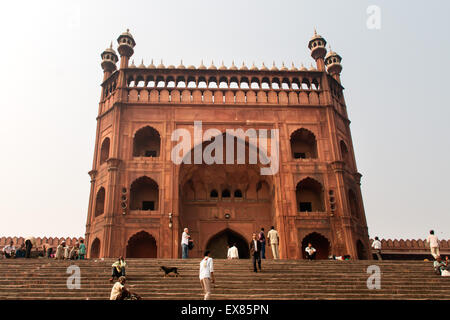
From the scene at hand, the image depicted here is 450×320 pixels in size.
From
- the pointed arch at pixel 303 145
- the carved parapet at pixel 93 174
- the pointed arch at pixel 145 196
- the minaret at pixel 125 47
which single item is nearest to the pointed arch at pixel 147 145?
the pointed arch at pixel 145 196

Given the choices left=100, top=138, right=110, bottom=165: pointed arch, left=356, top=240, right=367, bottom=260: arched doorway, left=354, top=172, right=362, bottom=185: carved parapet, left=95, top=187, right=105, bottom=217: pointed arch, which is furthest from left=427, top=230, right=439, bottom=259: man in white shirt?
left=100, top=138, right=110, bottom=165: pointed arch

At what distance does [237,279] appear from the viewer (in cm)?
1173

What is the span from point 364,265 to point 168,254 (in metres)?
8.90

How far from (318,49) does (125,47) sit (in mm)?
11597

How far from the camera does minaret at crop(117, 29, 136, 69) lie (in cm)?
2373

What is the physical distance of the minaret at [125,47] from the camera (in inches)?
934

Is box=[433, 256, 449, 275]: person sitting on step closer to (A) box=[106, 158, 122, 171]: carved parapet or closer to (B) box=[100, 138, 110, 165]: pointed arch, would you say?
(A) box=[106, 158, 122, 171]: carved parapet

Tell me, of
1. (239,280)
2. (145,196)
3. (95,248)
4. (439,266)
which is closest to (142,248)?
(95,248)

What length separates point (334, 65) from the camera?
2583 cm

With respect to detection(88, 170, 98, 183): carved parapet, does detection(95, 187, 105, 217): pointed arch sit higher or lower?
lower

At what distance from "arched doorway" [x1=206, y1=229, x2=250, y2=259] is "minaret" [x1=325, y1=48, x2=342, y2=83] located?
38.7 ft

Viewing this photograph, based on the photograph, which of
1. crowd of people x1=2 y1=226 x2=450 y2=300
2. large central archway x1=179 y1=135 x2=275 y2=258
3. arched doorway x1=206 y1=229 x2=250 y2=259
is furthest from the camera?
arched doorway x1=206 y1=229 x2=250 y2=259

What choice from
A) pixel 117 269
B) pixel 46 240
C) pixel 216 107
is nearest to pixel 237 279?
pixel 117 269

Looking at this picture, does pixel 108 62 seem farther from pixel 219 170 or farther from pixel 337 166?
pixel 337 166
